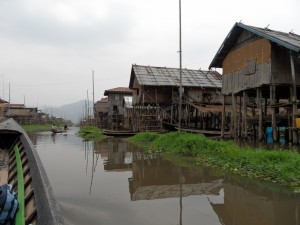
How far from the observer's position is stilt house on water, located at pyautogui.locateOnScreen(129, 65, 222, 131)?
24766mm

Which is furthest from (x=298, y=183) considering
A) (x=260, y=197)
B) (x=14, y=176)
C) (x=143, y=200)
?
(x=14, y=176)

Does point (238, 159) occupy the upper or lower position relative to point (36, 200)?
lower

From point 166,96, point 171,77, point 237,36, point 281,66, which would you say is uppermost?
point 237,36

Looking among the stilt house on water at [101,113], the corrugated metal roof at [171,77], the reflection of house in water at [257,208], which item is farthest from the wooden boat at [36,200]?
the stilt house on water at [101,113]

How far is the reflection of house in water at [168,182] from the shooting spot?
22.2 ft

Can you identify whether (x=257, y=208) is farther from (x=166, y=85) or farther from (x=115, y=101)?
(x=115, y=101)

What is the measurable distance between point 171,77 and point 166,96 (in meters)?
1.86

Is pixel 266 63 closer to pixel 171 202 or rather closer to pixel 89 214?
pixel 171 202

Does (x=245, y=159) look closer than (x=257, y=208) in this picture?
No

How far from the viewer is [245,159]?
926 centimetres

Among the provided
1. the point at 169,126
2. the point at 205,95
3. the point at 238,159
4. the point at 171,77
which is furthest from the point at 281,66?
the point at 171,77

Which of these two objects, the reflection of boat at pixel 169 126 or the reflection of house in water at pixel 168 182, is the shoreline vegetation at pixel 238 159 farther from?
the reflection of boat at pixel 169 126

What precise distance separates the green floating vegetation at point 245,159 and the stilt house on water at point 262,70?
3471 millimetres

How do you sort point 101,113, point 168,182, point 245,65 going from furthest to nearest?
point 101,113 < point 245,65 < point 168,182
